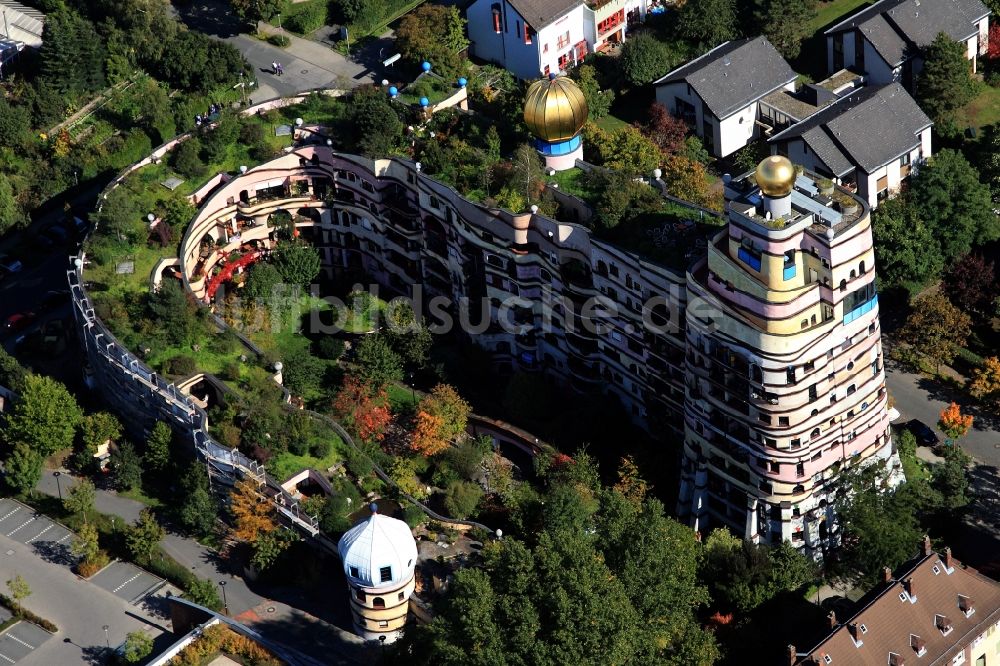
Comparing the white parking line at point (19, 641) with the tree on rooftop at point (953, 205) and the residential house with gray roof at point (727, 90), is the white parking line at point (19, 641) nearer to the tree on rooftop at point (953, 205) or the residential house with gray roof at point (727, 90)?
the residential house with gray roof at point (727, 90)

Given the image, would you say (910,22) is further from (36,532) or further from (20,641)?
(20,641)

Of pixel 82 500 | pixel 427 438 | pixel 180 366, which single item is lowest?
pixel 82 500

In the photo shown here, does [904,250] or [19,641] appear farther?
[904,250]

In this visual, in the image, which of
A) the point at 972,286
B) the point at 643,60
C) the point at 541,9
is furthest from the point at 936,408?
the point at 541,9

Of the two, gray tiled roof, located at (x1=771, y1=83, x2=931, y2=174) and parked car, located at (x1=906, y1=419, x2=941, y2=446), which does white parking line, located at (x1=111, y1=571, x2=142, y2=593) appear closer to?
parked car, located at (x1=906, y1=419, x2=941, y2=446)

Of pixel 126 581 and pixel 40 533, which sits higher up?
pixel 40 533

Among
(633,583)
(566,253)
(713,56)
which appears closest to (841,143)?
(713,56)

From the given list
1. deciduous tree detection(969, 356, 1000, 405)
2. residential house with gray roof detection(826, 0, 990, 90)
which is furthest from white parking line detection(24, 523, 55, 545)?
residential house with gray roof detection(826, 0, 990, 90)

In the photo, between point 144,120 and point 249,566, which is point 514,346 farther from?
point 144,120
